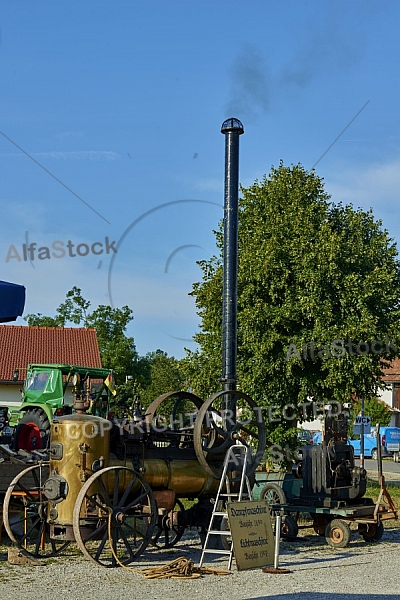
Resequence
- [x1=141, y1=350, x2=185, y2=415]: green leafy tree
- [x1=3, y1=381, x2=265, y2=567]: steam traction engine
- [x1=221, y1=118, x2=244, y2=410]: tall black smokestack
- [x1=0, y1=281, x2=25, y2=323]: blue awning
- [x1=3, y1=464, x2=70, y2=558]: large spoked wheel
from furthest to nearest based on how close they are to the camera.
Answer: [x1=141, y1=350, x2=185, y2=415]: green leafy tree → [x1=221, y1=118, x2=244, y2=410]: tall black smokestack → [x1=3, y1=464, x2=70, y2=558]: large spoked wheel → [x1=3, y1=381, x2=265, y2=567]: steam traction engine → [x1=0, y1=281, x2=25, y2=323]: blue awning

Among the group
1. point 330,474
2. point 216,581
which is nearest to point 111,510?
point 216,581

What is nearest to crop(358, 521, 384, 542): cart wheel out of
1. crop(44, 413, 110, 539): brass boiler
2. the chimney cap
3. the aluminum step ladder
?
the aluminum step ladder

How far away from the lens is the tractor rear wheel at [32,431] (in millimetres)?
16328

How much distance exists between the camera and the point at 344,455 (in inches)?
543

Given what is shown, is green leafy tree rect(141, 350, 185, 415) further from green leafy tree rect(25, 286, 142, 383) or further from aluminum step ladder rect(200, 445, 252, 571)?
aluminum step ladder rect(200, 445, 252, 571)

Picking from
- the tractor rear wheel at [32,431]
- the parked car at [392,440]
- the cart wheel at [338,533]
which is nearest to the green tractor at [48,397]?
the tractor rear wheel at [32,431]

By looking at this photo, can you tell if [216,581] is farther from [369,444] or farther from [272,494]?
[369,444]

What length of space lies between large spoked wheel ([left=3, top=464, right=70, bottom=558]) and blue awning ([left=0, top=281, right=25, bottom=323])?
12.5ft

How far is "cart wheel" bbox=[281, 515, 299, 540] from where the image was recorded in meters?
13.4

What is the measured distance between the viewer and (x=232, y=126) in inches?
553

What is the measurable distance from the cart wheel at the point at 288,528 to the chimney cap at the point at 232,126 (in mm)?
6346

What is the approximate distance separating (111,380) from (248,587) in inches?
372

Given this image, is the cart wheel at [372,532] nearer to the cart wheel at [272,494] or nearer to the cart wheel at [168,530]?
the cart wheel at [272,494]

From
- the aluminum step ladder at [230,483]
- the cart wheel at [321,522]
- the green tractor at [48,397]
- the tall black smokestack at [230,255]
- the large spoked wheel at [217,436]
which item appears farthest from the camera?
the green tractor at [48,397]
